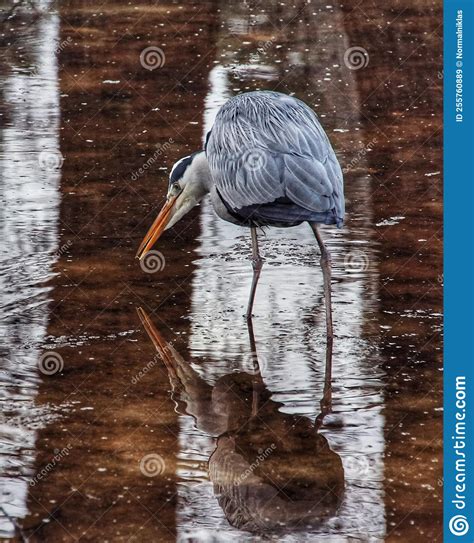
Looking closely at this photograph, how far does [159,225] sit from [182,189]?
33 centimetres

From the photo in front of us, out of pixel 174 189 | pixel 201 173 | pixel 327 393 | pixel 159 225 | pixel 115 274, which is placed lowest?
pixel 327 393

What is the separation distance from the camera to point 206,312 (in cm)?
850

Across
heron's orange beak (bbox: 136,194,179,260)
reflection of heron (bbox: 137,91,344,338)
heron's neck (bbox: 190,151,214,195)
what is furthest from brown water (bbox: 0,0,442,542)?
heron's neck (bbox: 190,151,214,195)

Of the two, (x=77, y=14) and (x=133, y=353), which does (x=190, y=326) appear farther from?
(x=77, y=14)

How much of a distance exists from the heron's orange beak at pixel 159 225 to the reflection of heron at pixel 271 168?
0.38 metres

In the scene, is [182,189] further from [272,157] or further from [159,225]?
[272,157]

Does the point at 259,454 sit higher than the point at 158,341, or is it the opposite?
the point at 158,341

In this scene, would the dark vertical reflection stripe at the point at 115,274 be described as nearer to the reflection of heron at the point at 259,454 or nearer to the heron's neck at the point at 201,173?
the reflection of heron at the point at 259,454

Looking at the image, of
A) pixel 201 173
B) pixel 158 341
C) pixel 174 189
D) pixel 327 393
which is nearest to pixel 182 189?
pixel 174 189

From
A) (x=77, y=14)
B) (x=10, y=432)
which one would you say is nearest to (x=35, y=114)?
(x=77, y=14)

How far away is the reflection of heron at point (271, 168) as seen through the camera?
7.79 m

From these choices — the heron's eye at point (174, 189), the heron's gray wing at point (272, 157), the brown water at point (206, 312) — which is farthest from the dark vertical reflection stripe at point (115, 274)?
the heron's gray wing at point (272, 157)

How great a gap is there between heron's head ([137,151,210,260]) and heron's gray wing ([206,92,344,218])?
238 millimetres

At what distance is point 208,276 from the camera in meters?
9.06
